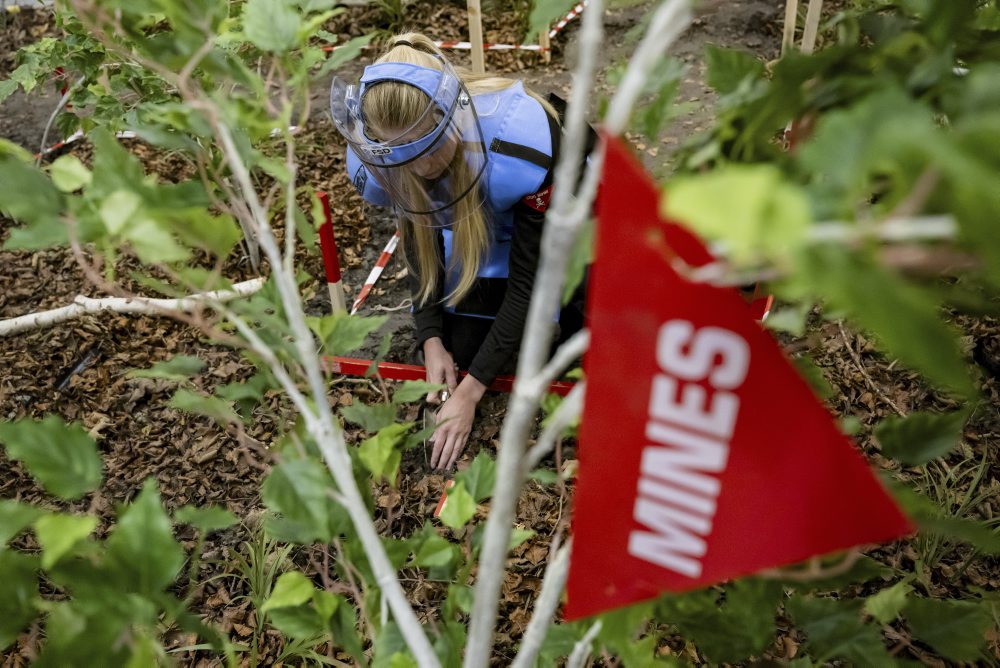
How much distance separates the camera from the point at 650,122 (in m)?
0.65

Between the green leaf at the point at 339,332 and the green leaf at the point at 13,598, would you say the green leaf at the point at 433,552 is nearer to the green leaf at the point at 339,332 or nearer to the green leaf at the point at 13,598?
the green leaf at the point at 339,332

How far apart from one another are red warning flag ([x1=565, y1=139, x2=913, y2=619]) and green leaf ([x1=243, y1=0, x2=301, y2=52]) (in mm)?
405

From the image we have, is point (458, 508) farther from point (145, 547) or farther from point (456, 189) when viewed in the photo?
point (456, 189)

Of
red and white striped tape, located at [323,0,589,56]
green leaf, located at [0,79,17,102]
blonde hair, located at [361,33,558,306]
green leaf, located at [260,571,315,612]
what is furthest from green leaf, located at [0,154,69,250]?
red and white striped tape, located at [323,0,589,56]

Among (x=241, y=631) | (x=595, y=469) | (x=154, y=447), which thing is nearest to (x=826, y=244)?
(x=595, y=469)

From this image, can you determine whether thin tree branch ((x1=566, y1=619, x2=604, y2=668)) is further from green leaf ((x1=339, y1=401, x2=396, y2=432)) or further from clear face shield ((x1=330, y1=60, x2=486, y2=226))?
clear face shield ((x1=330, y1=60, x2=486, y2=226))

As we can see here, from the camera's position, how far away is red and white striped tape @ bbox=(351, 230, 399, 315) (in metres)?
2.53

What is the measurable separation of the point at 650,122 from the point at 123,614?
2.16 ft

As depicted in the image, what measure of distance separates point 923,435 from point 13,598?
938 millimetres

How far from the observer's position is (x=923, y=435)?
2.42 ft

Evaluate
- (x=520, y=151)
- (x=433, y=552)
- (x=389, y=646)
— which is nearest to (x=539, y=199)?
Answer: (x=520, y=151)

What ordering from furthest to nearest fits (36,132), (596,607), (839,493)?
(36,132) → (596,607) → (839,493)

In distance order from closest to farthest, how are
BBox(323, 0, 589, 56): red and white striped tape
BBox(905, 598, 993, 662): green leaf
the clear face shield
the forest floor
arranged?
BBox(905, 598, 993, 662): green leaf
the clear face shield
the forest floor
BBox(323, 0, 589, 56): red and white striped tape

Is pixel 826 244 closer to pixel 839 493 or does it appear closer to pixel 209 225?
pixel 839 493
